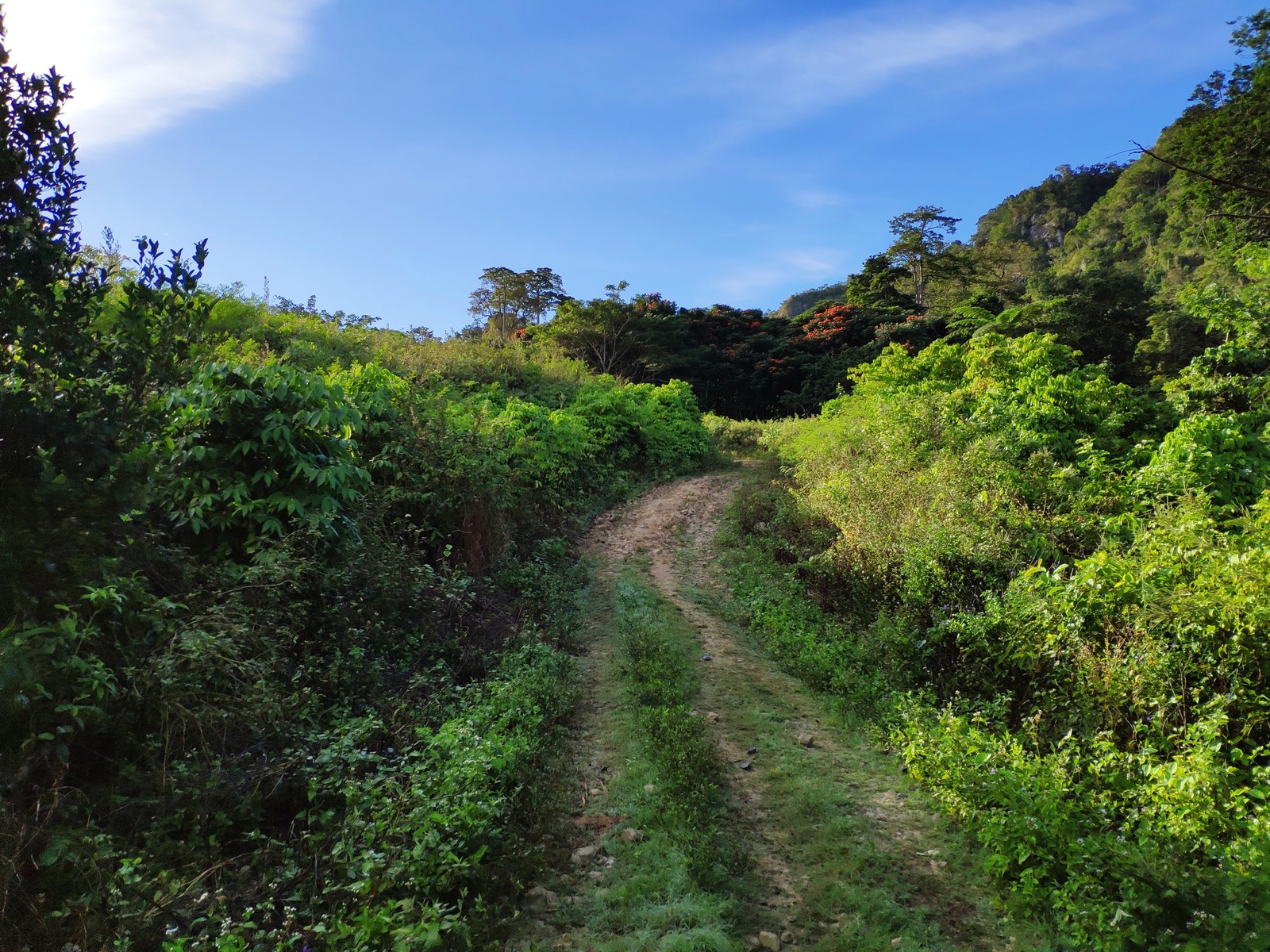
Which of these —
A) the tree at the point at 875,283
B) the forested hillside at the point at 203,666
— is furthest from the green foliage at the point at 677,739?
the tree at the point at 875,283

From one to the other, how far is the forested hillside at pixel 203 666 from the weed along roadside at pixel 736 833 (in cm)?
46

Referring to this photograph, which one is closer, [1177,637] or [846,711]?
[1177,637]

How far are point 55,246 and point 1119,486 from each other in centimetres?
965

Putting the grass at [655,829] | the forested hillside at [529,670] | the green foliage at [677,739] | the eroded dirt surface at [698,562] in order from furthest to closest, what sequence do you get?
the eroded dirt surface at [698,562] < the green foliage at [677,739] < the grass at [655,829] < the forested hillside at [529,670]

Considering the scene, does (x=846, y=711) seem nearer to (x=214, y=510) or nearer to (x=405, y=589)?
(x=405, y=589)

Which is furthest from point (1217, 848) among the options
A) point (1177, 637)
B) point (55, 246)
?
point (55, 246)

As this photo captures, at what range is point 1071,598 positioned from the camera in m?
5.47

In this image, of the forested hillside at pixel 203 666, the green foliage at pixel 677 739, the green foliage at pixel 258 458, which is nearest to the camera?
the forested hillside at pixel 203 666

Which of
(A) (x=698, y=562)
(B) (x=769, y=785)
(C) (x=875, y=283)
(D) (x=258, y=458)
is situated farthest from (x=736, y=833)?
(C) (x=875, y=283)

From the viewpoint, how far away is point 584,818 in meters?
4.58

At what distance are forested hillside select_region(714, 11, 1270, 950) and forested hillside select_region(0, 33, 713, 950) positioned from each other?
2.95 metres

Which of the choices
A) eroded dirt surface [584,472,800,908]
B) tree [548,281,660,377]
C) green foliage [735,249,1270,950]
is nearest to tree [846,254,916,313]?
tree [548,281,660,377]

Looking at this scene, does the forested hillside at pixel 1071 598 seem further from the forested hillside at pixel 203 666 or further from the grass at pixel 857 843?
the forested hillside at pixel 203 666

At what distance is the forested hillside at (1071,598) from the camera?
3633mm
